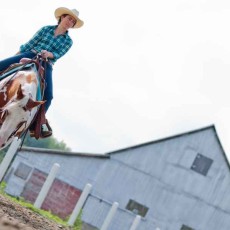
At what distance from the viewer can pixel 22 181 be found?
3062cm

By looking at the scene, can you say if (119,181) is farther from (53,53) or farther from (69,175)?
(53,53)

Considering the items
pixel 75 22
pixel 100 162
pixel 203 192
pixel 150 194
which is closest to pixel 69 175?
pixel 100 162

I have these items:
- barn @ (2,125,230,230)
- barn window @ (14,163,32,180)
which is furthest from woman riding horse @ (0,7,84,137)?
barn window @ (14,163,32,180)

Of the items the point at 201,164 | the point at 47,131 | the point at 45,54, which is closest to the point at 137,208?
the point at 201,164

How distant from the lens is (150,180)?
99.5ft

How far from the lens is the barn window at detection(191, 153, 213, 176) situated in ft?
100.0

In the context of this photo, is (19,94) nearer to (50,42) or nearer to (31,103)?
(31,103)

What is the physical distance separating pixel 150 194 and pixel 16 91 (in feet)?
78.5

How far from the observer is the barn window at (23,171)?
30734mm

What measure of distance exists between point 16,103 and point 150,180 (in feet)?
78.8

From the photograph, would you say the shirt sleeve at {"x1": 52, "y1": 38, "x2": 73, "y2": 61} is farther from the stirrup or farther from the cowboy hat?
the stirrup

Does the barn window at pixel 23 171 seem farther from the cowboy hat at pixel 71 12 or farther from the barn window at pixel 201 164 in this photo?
the cowboy hat at pixel 71 12

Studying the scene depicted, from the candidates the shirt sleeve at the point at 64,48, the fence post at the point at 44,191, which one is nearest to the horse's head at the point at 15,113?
the shirt sleeve at the point at 64,48

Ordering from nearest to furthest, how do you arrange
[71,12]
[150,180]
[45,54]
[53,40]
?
[45,54]
[71,12]
[53,40]
[150,180]
